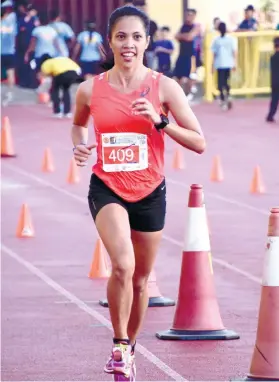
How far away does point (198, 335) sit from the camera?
9.72 metres

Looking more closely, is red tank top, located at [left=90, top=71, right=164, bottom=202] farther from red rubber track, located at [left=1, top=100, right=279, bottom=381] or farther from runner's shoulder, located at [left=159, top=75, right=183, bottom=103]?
red rubber track, located at [left=1, top=100, right=279, bottom=381]

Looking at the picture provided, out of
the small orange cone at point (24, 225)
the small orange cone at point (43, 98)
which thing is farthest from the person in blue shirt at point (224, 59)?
the small orange cone at point (24, 225)

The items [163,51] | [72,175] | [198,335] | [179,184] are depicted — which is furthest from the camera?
[163,51]

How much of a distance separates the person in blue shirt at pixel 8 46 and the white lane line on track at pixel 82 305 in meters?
19.6

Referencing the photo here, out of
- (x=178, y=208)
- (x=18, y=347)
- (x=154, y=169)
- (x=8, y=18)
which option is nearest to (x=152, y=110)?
(x=154, y=169)

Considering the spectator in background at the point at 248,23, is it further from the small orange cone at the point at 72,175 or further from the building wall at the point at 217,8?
the small orange cone at the point at 72,175

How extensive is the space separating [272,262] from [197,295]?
5.78 ft

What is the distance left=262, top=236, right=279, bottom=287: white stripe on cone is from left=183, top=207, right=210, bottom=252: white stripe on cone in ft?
5.45

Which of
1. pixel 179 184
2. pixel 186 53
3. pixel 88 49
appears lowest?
pixel 186 53

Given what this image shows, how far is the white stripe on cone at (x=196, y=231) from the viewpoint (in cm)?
973

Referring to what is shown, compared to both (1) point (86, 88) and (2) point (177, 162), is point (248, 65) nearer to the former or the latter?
(2) point (177, 162)

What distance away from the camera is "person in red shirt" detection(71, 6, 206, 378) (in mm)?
7793

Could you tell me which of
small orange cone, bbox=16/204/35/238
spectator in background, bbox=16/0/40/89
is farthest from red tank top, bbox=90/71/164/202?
spectator in background, bbox=16/0/40/89

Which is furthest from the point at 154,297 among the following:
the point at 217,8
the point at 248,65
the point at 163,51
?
the point at 217,8
